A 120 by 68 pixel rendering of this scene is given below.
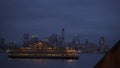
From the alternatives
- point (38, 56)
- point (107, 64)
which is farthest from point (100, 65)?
point (38, 56)

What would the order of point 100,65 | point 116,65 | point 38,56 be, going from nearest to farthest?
point 116,65 < point 100,65 < point 38,56

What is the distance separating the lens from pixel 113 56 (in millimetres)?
3270

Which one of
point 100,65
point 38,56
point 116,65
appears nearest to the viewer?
point 116,65

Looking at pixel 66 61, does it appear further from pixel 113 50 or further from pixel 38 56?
pixel 113 50

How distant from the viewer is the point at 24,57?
102000 millimetres

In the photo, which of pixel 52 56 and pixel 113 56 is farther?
Answer: pixel 52 56

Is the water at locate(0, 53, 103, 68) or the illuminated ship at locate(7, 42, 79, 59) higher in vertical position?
the illuminated ship at locate(7, 42, 79, 59)

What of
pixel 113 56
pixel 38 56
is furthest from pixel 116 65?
pixel 38 56

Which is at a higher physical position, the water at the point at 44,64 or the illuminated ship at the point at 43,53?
the illuminated ship at the point at 43,53

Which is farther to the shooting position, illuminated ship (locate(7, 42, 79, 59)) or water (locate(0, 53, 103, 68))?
illuminated ship (locate(7, 42, 79, 59))

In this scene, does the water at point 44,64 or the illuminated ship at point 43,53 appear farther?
the illuminated ship at point 43,53

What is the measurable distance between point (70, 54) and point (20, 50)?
14911 millimetres

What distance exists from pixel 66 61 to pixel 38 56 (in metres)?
8.73

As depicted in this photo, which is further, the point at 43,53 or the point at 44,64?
the point at 43,53
